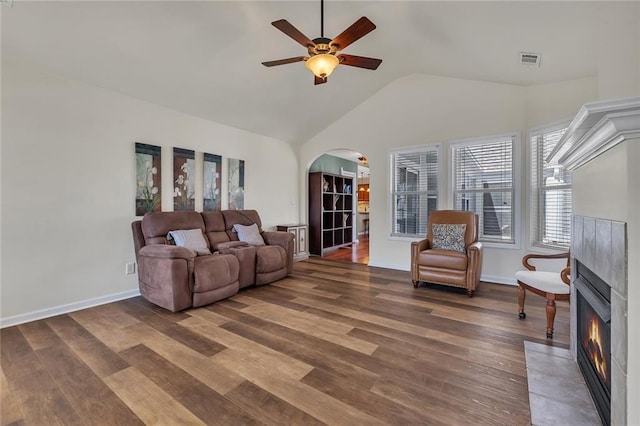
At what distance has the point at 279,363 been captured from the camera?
198cm

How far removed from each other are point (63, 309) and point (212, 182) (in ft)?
7.73

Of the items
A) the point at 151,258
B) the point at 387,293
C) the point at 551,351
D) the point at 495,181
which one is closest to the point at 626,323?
the point at 551,351

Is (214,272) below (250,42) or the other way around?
below

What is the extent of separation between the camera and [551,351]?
6.35 feet

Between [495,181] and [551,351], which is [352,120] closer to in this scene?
[495,181]

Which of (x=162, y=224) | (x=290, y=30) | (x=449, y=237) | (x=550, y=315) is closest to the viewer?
(x=290, y=30)

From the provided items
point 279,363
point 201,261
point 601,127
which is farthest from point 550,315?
point 201,261

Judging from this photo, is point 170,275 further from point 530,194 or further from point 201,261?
point 530,194

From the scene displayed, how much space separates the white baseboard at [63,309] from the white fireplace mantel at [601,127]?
443 centimetres

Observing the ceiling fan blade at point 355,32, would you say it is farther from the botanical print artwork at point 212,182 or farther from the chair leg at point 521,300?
the botanical print artwork at point 212,182

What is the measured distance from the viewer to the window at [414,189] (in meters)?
4.63

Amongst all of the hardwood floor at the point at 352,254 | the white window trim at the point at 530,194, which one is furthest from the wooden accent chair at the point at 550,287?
the hardwood floor at the point at 352,254

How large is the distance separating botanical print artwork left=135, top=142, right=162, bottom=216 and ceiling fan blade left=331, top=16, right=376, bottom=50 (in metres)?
2.79

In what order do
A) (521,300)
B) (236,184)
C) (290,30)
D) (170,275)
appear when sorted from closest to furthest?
(290,30) < (521,300) < (170,275) < (236,184)
